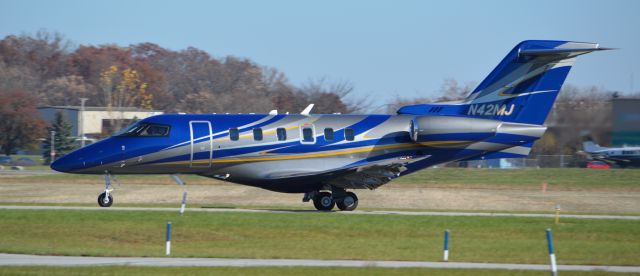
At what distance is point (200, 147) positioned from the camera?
31125mm

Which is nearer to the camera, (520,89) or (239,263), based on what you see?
(239,263)

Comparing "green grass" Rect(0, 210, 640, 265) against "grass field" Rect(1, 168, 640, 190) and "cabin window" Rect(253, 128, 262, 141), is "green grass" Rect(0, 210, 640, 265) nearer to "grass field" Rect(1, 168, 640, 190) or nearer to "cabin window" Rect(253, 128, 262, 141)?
"cabin window" Rect(253, 128, 262, 141)

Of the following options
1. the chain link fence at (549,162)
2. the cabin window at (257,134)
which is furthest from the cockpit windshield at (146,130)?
the chain link fence at (549,162)

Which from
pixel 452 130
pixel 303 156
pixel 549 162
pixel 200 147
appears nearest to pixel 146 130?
pixel 200 147

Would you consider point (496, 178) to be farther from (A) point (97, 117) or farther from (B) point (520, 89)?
(A) point (97, 117)

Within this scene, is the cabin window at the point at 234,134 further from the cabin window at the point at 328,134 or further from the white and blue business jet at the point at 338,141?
the cabin window at the point at 328,134

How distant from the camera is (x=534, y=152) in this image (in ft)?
245

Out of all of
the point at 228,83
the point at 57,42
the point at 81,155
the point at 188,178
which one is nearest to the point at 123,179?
the point at 188,178

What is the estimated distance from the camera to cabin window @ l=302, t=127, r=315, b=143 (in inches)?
1250

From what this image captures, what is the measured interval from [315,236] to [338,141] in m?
6.83

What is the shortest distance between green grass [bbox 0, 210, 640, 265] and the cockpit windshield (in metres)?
3.20

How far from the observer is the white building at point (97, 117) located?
277 feet

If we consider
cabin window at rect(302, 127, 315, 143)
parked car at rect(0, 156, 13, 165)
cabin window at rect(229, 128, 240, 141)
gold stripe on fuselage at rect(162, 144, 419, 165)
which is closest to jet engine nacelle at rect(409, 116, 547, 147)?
gold stripe on fuselage at rect(162, 144, 419, 165)

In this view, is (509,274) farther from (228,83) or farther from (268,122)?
(228,83)
